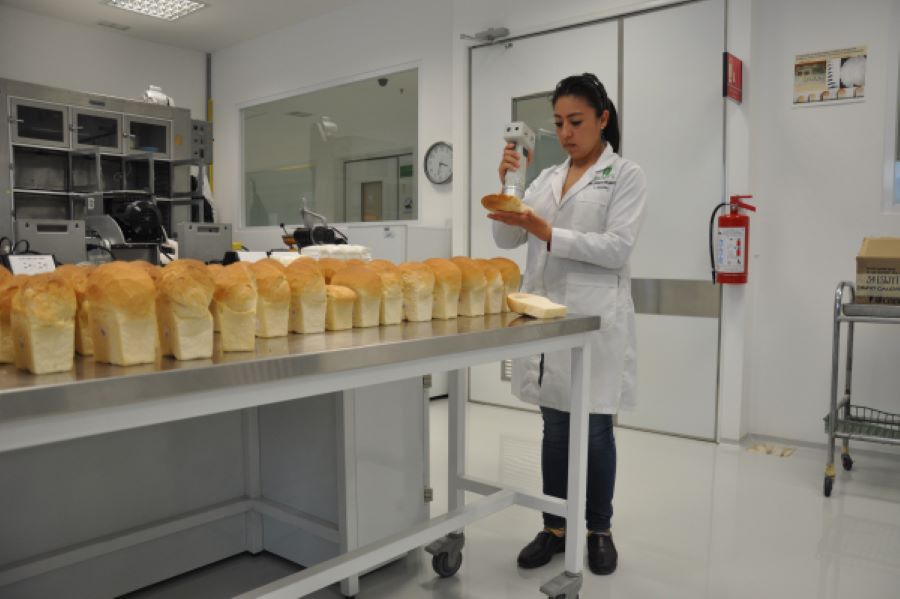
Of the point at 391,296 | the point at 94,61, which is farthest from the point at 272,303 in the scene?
the point at 94,61

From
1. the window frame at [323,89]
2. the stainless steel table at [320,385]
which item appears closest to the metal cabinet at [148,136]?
the window frame at [323,89]

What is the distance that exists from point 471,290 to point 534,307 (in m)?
0.17

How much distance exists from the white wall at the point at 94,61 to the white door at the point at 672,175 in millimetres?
4744

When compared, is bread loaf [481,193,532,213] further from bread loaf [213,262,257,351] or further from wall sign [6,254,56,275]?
wall sign [6,254,56,275]

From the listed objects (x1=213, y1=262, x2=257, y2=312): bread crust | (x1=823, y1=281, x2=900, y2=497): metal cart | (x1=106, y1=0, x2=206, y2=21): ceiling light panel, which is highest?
(x1=106, y1=0, x2=206, y2=21): ceiling light panel

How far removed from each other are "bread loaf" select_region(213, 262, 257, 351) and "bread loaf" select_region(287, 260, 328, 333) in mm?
151

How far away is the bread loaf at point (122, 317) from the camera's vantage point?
1.07 metres

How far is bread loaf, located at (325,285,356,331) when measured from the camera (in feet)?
4.88

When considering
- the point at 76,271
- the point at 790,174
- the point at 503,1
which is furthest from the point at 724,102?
the point at 76,271

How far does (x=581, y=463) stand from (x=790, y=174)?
2.53 m

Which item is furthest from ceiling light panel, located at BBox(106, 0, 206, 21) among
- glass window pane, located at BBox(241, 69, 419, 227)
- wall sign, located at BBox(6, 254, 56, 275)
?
wall sign, located at BBox(6, 254, 56, 275)

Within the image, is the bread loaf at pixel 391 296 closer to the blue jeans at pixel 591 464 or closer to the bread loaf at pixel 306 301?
the bread loaf at pixel 306 301

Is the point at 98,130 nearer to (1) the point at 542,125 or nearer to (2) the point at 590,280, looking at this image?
(1) the point at 542,125

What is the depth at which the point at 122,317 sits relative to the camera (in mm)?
1070
